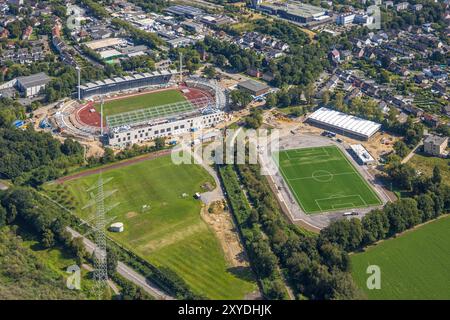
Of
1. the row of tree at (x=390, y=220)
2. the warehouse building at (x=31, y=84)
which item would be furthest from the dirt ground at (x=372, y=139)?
the warehouse building at (x=31, y=84)

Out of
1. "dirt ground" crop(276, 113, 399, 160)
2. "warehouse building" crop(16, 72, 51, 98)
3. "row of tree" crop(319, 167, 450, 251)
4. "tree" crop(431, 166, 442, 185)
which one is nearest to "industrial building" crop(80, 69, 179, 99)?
"warehouse building" crop(16, 72, 51, 98)

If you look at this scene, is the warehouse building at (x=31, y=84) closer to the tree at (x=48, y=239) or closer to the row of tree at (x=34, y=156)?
the row of tree at (x=34, y=156)

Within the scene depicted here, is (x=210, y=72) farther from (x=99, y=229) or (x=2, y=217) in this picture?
(x=2, y=217)

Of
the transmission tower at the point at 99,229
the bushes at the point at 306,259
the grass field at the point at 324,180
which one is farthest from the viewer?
the grass field at the point at 324,180

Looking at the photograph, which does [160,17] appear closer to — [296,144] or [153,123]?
[153,123]


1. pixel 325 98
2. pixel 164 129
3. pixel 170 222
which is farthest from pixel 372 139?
pixel 170 222
